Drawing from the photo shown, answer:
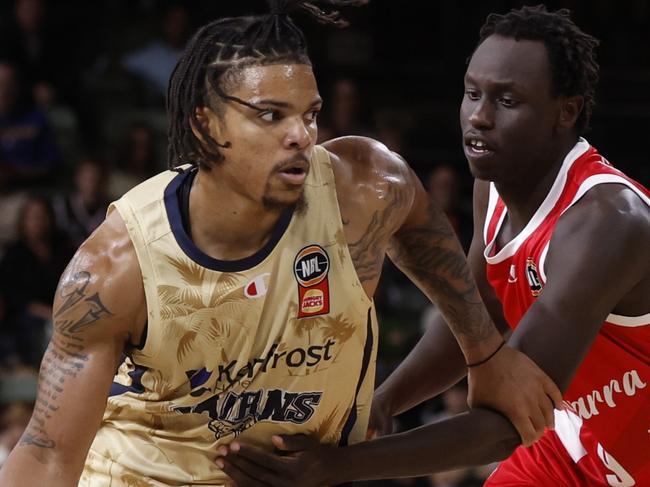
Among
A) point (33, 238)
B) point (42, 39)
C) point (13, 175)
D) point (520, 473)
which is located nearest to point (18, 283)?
point (33, 238)

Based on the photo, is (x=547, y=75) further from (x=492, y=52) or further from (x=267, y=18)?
(x=267, y=18)

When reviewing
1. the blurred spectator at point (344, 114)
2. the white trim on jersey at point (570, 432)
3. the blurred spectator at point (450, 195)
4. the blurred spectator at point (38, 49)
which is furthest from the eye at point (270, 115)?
the blurred spectator at point (38, 49)

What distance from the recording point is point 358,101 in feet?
23.8

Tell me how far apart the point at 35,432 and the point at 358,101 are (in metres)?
4.94

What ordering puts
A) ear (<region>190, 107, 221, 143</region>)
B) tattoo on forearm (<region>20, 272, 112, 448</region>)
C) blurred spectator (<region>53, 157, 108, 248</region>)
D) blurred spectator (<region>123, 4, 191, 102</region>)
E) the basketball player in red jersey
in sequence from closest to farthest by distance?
1. tattoo on forearm (<region>20, 272, 112, 448</region>)
2. ear (<region>190, 107, 221, 143</region>)
3. the basketball player in red jersey
4. blurred spectator (<region>53, 157, 108, 248</region>)
5. blurred spectator (<region>123, 4, 191, 102</region>)

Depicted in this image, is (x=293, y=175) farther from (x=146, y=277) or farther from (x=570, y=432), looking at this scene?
(x=570, y=432)

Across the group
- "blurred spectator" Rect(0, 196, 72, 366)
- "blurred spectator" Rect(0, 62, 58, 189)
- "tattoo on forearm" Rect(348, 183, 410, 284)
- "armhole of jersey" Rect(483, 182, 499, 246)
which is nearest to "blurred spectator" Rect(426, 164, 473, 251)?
"blurred spectator" Rect(0, 196, 72, 366)

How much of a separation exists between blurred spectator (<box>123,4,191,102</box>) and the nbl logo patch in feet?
16.6

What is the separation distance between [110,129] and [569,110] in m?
5.31

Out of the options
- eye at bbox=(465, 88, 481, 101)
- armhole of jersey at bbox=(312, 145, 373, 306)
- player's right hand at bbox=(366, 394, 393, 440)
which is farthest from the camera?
player's right hand at bbox=(366, 394, 393, 440)

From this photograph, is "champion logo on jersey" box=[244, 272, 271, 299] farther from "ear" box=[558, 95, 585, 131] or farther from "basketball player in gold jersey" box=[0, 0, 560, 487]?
"ear" box=[558, 95, 585, 131]

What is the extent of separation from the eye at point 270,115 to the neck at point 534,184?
83 cm

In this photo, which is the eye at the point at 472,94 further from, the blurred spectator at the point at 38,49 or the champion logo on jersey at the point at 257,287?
the blurred spectator at the point at 38,49

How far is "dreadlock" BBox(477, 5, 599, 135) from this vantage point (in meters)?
3.09
